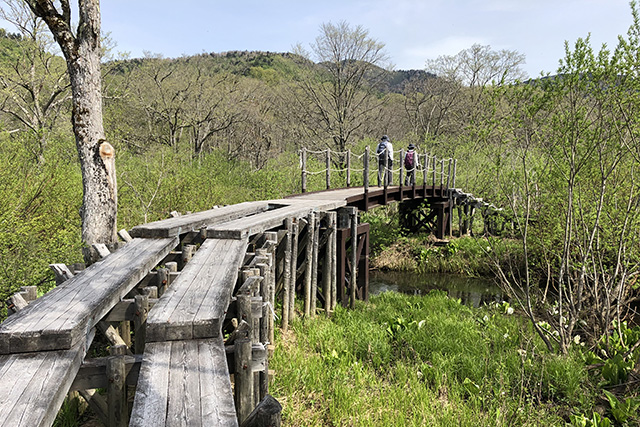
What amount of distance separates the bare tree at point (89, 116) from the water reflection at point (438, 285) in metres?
8.29

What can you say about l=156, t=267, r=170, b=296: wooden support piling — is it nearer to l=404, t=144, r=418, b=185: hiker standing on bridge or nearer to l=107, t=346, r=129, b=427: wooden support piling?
l=107, t=346, r=129, b=427: wooden support piling

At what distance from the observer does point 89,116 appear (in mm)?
6320

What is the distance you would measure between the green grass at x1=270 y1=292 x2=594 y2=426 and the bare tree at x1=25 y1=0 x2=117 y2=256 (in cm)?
363

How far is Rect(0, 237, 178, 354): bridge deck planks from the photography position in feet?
6.19

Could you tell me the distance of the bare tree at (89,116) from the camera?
617 centimetres

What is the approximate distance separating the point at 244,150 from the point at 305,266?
25.2 metres

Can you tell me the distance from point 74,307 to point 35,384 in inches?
29.3

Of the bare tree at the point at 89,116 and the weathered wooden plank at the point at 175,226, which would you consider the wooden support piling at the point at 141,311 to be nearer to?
the weathered wooden plank at the point at 175,226

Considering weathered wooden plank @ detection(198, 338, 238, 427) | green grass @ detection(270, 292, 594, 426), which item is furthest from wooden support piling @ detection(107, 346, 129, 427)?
green grass @ detection(270, 292, 594, 426)

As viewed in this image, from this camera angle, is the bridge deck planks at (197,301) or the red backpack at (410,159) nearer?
the bridge deck planks at (197,301)

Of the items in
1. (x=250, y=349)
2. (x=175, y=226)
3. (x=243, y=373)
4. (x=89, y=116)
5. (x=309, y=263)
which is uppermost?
(x=89, y=116)

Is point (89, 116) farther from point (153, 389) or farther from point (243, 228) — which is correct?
point (153, 389)

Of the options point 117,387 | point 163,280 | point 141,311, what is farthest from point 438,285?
point 117,387

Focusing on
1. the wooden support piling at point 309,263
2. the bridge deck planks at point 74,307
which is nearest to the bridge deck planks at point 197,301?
the bridge deck planks at point 74,307
